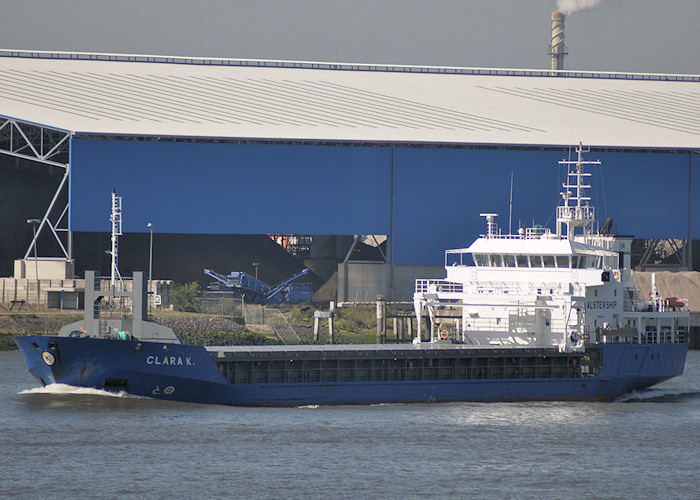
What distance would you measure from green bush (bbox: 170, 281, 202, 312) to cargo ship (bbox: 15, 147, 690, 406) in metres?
25.9

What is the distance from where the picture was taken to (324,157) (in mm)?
74438

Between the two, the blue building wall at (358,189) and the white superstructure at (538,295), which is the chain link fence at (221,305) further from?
the white superstructure at (538,295)

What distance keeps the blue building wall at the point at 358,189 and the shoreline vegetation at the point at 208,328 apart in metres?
7.42

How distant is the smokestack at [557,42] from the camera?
107 meters

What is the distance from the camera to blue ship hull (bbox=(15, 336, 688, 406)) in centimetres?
3781

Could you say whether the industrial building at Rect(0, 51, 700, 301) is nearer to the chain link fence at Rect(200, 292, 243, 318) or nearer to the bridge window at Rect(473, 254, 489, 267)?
the chain link fence at Rect(200, 292, 243, 318)

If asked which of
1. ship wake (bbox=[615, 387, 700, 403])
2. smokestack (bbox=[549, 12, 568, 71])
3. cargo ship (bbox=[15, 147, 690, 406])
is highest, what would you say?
smokestack (bbox=[549, 12, 568, 71])

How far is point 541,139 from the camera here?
75562 mm

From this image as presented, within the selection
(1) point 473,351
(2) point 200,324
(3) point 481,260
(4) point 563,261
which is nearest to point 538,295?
(4) point 563,261

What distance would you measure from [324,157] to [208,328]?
52.7 feet

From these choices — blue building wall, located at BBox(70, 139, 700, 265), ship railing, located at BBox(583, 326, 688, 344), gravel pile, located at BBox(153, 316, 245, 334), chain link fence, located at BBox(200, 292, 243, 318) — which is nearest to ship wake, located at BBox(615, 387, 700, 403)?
ship railing, located at BBox(583, 326, 688, 344)

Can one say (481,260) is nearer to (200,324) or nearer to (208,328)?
(208,328)

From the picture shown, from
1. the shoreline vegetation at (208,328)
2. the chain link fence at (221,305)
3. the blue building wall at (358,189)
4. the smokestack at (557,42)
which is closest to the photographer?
the shoreline vegetation at (208,328)

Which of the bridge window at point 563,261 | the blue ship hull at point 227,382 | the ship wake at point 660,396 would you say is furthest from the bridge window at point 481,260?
the ship wake at point 660,396
